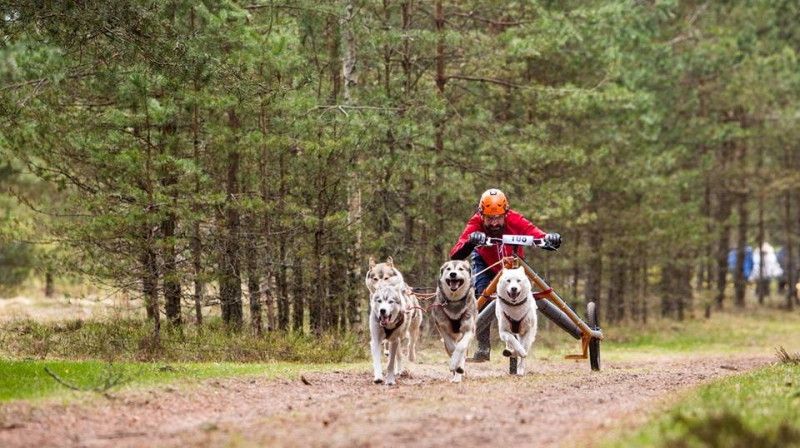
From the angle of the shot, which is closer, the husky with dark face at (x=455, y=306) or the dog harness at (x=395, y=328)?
the dog harness at (x=395, y=328)

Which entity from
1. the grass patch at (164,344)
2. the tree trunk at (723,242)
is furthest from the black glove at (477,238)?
the tree trunk at (723,242)

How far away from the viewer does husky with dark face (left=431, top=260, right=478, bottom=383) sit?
1234 cm

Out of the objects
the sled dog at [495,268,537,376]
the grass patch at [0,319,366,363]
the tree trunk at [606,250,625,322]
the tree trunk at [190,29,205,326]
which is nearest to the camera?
the sled dog at [495,268,537,376]

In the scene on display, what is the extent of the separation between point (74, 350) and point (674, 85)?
2405cm

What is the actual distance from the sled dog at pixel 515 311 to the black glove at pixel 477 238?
493mm

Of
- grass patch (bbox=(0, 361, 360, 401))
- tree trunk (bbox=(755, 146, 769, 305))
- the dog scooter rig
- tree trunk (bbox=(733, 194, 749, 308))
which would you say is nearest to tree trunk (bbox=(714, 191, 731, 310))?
tree trunk (bbox=(733, 194, 749, 308))

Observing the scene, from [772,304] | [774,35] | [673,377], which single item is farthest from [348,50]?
[772,304]

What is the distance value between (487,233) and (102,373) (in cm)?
539

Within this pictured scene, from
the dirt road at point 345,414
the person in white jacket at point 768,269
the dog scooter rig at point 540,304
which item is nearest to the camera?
the dirt road at point 345,414

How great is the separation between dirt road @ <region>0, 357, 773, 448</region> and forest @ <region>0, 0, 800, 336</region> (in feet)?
15.2

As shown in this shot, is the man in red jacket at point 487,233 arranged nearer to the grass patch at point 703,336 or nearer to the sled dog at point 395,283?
the sled dog at point 395,283

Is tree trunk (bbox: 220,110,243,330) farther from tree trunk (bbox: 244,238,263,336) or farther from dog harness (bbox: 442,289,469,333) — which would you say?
dog harness (bbox: 442,289,469,333)

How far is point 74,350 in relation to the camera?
15.2 meters

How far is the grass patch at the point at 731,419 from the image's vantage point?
6.32 metres
